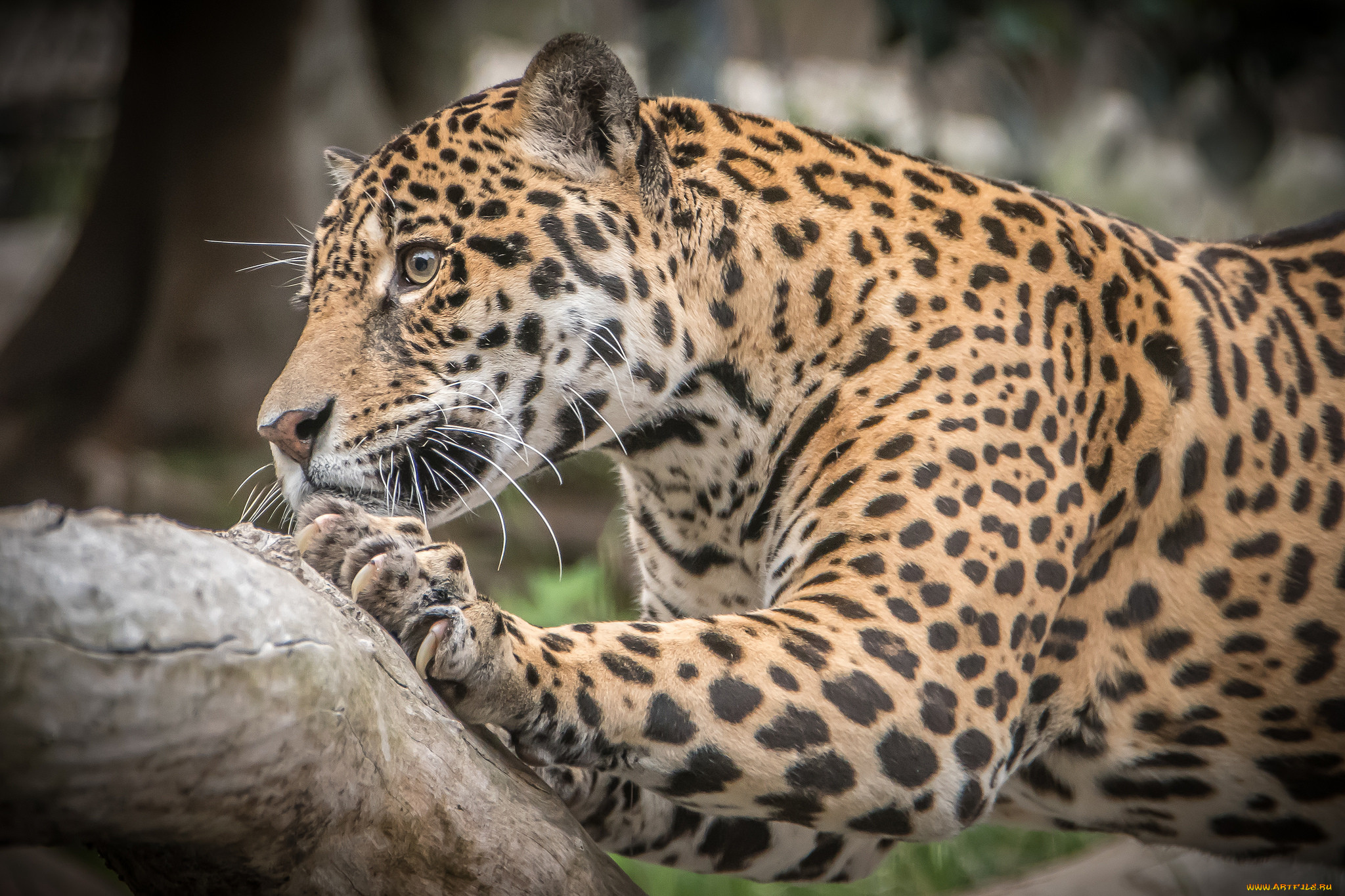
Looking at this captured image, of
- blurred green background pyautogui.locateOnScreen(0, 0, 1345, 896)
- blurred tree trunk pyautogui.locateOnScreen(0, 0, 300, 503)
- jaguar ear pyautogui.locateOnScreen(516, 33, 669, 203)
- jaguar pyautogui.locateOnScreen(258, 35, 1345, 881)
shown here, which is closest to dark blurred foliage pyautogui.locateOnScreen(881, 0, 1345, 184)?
blurred green background pyautogui.locateOnScreen(0, 0, 1345, 896)

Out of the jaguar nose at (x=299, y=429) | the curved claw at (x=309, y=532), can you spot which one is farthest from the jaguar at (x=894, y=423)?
the curved claw at (x=309, y=532)

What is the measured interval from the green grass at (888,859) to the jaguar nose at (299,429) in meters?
3.29

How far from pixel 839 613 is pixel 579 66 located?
6.38 ft

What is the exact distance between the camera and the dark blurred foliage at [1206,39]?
6.70 metres

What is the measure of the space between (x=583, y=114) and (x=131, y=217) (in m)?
8.55

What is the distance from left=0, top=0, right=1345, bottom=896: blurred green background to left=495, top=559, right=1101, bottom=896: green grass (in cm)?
2

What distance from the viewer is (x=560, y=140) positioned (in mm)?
3916

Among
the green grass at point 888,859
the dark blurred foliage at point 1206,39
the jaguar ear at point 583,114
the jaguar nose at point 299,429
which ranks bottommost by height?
the green grass at point 888,859

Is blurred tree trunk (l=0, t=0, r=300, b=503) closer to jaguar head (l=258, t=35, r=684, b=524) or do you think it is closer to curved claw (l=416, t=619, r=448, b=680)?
jaguar head (l=258, t=35, r=684, b=524)

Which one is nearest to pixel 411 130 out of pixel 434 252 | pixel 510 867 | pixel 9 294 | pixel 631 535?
pixel 434 252

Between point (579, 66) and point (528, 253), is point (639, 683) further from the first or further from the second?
point (579, 66)

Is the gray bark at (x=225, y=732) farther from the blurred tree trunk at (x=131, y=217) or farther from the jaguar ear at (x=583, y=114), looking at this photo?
the blurred tree trunk at (x=131, y=217)

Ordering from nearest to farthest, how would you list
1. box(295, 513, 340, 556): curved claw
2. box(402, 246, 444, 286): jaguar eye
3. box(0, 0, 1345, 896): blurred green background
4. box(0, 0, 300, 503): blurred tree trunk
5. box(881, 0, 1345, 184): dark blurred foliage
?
box(295, 513, 340, 556): curved claw, box(402, 246, 444, 286): jaguar eye, box(881, 0, 1345, 184): dark blurred foliage, box(0, 0, 1345, 896): blurred green background, box(0, 0, 300, 503): blurred tree trunk

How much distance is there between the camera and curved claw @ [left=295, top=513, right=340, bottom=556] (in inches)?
121
